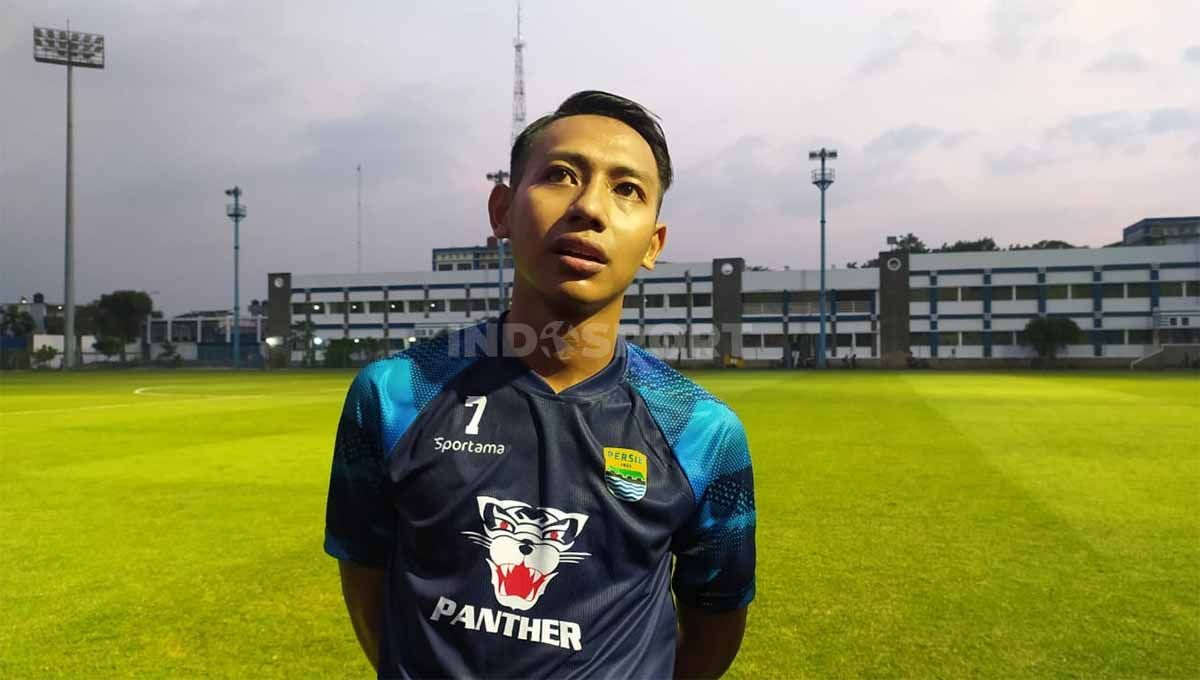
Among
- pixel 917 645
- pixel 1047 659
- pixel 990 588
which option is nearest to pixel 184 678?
pixel 917 645

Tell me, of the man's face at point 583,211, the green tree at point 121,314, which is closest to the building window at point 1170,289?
the man's face at point 583,211

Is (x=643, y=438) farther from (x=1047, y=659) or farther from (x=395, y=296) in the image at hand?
(x=395, y=296)

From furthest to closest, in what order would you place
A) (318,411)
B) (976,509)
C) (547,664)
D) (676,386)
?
(318,411) → (976,509) → (676,386) → (547,664)

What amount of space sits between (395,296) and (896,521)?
8197cm

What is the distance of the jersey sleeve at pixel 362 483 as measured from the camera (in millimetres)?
1821

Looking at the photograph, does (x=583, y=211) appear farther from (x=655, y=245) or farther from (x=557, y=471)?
(x=557, y=471)

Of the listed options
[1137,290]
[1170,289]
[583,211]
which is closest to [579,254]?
[583,211]

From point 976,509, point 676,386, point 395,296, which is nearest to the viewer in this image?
point 676,386

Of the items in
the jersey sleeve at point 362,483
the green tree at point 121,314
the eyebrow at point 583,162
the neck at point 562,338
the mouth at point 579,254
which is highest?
the green tree at point 121,314

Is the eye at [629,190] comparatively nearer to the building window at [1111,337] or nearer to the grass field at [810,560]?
the grass field at [810,560]

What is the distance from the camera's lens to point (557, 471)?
1.68 metres

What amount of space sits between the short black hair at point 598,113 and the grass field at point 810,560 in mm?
3478

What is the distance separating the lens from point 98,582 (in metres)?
5.90

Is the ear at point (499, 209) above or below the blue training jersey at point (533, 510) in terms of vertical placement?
above
